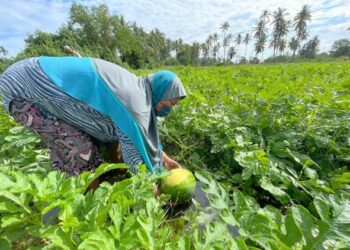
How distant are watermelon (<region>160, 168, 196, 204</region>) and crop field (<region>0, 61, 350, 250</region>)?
0.50ft

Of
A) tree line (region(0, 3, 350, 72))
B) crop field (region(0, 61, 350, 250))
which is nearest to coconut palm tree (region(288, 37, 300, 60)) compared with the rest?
tree line (region(0, 3, 350, 72))

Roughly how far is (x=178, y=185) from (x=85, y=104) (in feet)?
3.03

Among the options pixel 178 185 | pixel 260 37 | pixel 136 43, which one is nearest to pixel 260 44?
pixel 260 37

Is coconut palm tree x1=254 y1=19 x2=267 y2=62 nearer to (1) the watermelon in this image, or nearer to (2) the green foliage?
(2) the green foliage

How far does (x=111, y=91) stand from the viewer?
1.86m

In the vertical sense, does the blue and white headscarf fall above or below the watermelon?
above

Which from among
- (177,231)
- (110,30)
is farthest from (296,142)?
(110,30)

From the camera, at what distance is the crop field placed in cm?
103

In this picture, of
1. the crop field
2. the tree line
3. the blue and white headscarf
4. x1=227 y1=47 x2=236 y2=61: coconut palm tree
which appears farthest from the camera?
x1=227 y1=47 x2=236 y2=61: coconut palm tree

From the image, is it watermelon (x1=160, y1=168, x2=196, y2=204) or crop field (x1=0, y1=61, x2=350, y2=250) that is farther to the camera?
watermelon (x1=160, y1=168, x2=196, y2=204)

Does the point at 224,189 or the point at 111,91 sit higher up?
the point at 111,91

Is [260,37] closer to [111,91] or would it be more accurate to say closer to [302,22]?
[302,22]

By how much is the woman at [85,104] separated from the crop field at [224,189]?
0.97 ft

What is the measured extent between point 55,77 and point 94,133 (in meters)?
0.52
